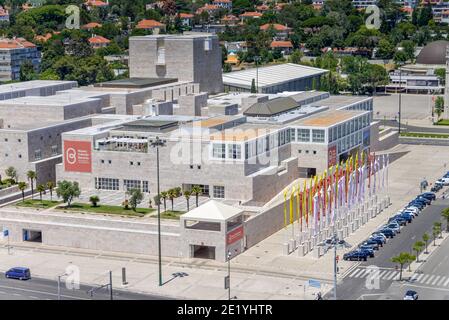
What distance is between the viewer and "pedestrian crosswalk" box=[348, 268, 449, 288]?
7475 centimetres

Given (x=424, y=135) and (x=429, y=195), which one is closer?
(x=429, y=195)

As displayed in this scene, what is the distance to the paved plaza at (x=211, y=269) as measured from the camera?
241 ft

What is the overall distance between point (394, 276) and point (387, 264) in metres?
3.80

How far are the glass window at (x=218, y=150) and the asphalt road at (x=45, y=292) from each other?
25.9m

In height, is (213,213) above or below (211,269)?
above

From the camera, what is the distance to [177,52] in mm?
140125

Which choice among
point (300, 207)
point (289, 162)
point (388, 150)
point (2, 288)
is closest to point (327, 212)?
point (300, 207)

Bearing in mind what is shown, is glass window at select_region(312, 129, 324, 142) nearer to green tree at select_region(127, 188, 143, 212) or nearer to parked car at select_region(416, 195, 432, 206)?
parked car at select_region(416, 195, 432, 206)

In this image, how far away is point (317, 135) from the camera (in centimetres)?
10825

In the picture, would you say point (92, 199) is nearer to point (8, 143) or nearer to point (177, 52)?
point (8, 143)

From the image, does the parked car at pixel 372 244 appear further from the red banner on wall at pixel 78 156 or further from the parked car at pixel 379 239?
the red banner on wall at pixel 78 156

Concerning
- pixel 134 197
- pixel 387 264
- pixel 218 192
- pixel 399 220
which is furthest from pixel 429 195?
pixel 134 197

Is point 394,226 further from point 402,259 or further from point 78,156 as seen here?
point 78,156

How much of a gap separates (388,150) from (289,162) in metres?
38.8
